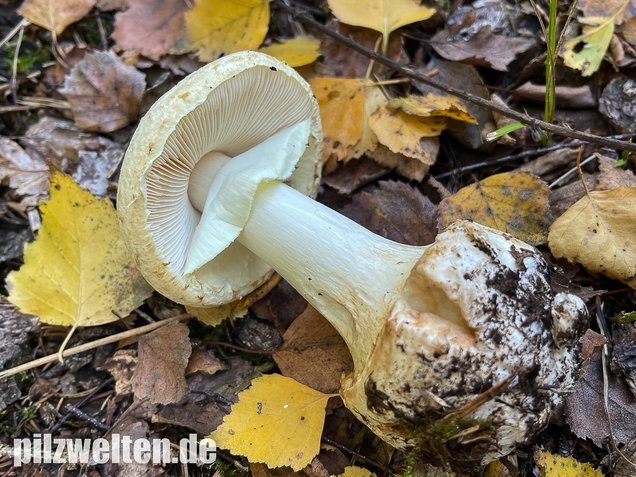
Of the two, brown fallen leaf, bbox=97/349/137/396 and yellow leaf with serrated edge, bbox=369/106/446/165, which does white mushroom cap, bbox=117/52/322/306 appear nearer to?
yellow leaf with serrated edge, bbox=369/106/446/165

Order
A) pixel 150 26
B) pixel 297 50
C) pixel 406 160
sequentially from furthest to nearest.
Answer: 1. pixel 150 26
2. pixel 297 50
3. pixel 406 160

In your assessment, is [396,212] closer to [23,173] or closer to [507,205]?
[507,205]

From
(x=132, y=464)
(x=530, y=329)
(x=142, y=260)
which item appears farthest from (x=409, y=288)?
(x=132, y=464)

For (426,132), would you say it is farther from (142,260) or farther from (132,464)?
(132,464)

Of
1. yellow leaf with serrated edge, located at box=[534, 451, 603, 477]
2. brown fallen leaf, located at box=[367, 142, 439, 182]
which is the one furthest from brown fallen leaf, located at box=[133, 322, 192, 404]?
yellow leaf with serrated edge, located at box=[534, 451, 603, 477]

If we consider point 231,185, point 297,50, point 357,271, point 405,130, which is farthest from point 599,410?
point 297,50
